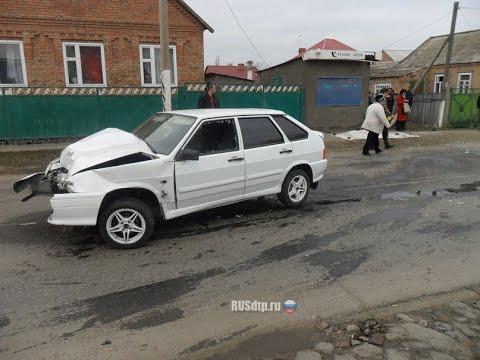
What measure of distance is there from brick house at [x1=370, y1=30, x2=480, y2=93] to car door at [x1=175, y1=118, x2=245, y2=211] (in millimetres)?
31780

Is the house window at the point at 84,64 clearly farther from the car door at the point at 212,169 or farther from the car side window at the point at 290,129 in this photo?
the car door at the point at 212,169

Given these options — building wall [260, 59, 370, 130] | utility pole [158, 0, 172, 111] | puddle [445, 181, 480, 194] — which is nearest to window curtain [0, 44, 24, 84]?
utility pole [158, 0, 172, 111]

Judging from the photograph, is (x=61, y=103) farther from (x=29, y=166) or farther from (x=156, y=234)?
(x=156, y=234)

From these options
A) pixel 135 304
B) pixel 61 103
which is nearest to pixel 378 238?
pixel 135 304

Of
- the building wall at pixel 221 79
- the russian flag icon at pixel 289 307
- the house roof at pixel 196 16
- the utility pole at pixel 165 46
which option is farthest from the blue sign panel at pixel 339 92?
the russian flag icon at pixel 289 307

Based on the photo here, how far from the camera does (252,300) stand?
13.1 ft

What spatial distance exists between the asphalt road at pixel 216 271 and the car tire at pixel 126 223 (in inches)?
4.9

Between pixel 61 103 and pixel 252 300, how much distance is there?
496 inches

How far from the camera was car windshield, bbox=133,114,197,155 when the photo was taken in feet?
18.3

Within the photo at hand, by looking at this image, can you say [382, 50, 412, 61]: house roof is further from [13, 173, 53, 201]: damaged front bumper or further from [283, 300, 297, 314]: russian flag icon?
[283, 300, 297, 314]: russian flag icon

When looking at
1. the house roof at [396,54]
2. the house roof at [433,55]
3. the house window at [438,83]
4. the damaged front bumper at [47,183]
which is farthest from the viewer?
the house roof at [396,54]

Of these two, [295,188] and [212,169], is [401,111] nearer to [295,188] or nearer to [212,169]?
[295,188]

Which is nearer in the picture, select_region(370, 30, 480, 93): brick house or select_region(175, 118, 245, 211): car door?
select_region(175, 118, 245, 211): car door

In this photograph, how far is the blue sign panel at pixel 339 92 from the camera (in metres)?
18.7
